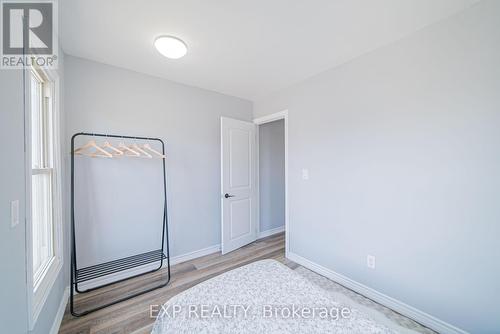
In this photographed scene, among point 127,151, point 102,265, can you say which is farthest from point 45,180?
point 102,265

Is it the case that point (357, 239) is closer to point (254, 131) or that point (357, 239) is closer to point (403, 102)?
point (403, 102)

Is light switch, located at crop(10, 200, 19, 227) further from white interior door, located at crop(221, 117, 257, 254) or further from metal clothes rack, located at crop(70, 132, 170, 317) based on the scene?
white interior door, located at crop(221, 117, 257, 254)

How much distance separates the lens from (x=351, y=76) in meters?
2.14

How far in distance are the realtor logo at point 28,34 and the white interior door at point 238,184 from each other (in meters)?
1.82

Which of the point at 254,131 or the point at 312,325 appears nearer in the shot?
the point at 312,325

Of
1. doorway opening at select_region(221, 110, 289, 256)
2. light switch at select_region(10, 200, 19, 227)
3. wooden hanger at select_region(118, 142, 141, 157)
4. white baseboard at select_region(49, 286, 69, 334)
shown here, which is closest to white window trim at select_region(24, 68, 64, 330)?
light switch at select_region(10, 200, 19, 227)

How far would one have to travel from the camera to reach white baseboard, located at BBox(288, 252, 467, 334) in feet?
5.14

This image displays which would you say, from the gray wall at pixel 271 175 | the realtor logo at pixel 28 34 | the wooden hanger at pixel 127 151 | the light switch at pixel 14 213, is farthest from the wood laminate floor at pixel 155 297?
the realtor logo at pixel 28 34

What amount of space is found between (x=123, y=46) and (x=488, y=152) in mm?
3119

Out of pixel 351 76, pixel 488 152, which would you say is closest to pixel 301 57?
pixel 351 76

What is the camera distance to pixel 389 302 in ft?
6.07

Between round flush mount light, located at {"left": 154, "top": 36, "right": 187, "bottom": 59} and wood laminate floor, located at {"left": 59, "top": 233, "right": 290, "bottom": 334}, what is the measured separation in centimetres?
240

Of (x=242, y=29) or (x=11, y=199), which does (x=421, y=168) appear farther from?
(x=11, y=199)

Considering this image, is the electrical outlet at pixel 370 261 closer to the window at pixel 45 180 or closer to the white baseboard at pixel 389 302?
the white baseboard at pixel 389 302
